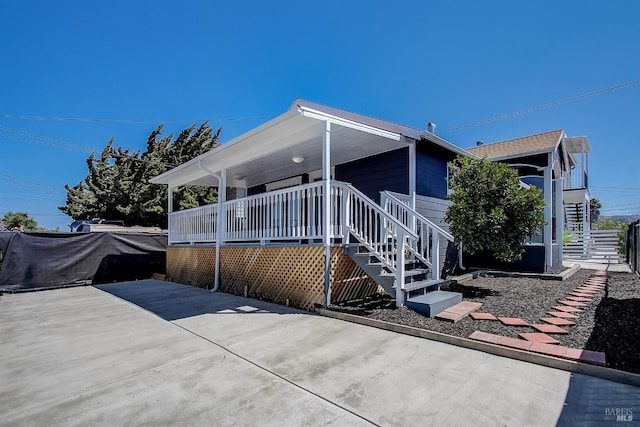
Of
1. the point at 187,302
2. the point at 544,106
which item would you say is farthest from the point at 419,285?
the point at 544,106

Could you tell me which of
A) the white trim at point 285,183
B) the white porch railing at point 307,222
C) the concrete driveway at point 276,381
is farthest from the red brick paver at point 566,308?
the white trim at point 285,183

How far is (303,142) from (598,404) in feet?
18.3

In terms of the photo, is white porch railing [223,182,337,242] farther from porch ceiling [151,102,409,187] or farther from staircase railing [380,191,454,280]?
staircase railing [380,191,454,280]

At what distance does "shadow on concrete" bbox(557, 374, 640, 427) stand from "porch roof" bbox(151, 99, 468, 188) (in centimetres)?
427

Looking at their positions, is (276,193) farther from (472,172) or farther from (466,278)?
(466,278)

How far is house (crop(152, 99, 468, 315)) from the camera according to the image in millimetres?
5188

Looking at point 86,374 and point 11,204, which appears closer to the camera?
point 86,374

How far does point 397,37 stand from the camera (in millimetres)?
9984

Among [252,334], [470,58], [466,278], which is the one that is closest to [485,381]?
[252,334]

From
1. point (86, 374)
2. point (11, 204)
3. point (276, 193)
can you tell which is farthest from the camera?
point (11, 204)

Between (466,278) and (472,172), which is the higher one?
(472,172)

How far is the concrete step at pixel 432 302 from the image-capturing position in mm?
4309

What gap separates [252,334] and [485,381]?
266 centimetres

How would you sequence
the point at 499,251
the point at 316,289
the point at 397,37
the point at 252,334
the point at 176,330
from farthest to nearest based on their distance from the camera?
the point at 397,37
the point at 499,251
the point at 316,289
the point at 176,330
the point at 252,334
